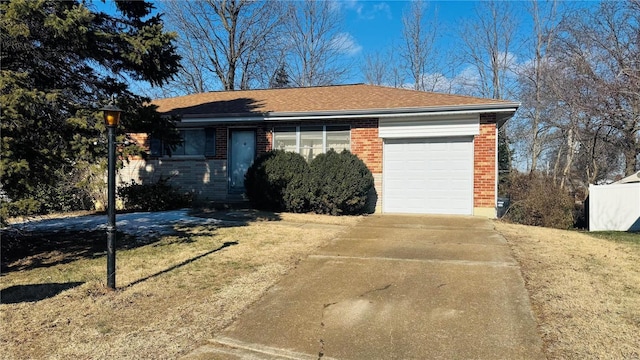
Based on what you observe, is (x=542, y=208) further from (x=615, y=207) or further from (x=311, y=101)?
(x=311, y=101)

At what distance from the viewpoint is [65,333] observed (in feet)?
12.6

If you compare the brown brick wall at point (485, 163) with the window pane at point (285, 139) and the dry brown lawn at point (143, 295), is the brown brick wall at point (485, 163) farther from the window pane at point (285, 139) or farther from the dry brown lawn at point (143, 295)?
the dry brown lawn at point (143, 295)

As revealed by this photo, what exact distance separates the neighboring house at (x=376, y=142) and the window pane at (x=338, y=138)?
0.10ft

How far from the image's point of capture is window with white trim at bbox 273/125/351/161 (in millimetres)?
12484

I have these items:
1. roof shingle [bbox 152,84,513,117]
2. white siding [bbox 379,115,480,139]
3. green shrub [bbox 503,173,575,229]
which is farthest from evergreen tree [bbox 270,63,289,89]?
green shrub [bbox 503,173,575,229]

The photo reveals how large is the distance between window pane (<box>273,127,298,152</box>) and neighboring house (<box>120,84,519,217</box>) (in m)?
0.03

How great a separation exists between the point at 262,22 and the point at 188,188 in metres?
19.2

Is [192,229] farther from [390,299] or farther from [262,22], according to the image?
[262,22]

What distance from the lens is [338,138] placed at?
12.5 m

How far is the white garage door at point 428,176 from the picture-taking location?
37.8ft

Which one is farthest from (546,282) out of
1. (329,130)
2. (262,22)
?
(262,22)

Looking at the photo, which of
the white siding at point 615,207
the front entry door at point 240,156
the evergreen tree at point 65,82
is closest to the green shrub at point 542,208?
the white siding at point 615,207

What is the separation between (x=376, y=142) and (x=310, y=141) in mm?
1976

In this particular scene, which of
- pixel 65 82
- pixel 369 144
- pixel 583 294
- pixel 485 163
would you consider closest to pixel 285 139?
pixel 369 144
